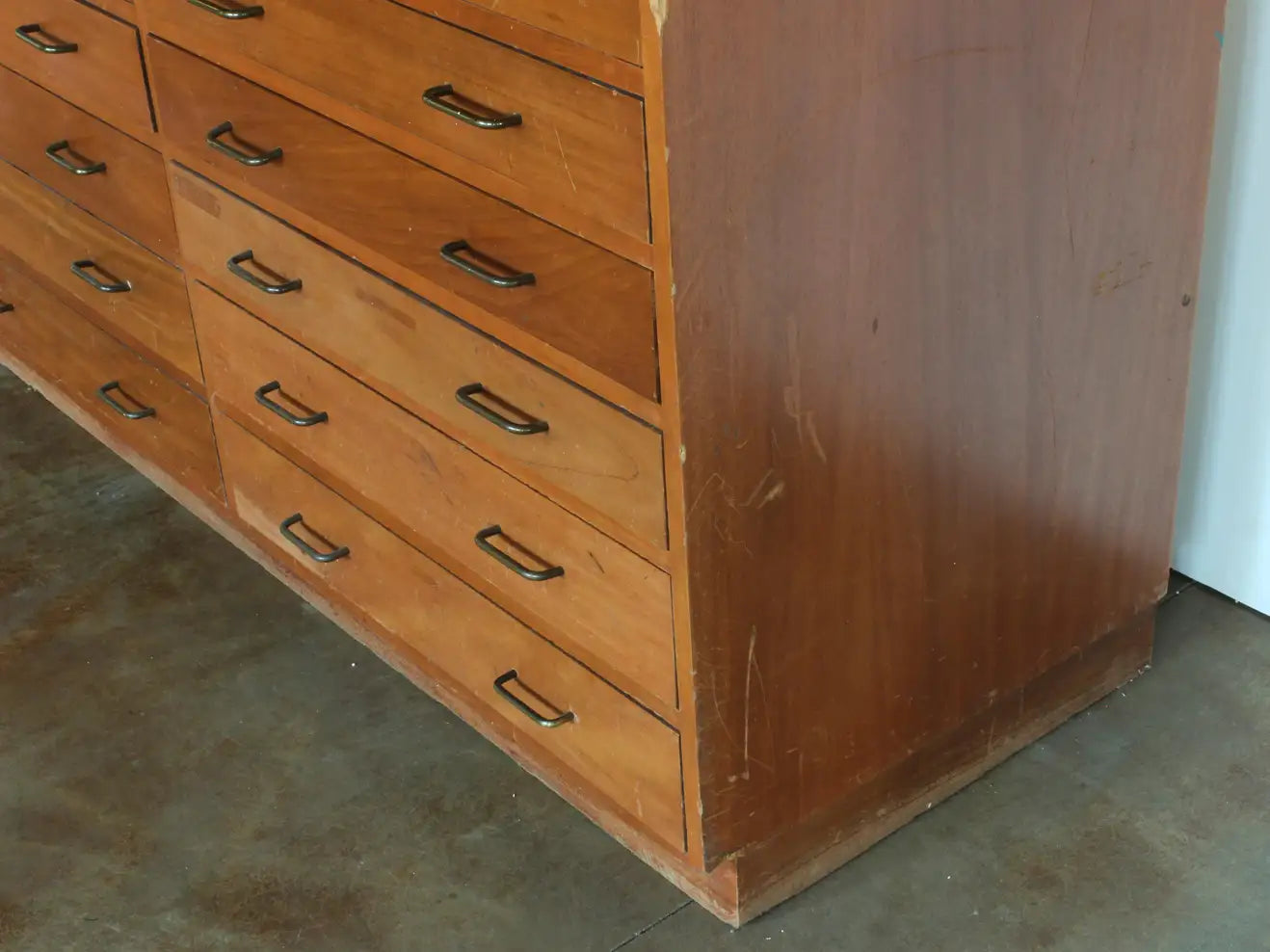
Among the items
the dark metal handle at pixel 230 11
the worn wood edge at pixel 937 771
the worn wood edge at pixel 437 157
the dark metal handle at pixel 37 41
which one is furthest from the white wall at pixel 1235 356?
the dark metal handle at pixel 37 41

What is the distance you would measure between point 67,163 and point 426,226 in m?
0.72

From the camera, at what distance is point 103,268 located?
201 centimetres

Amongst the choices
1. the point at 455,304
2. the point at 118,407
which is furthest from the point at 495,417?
the point at 118,407

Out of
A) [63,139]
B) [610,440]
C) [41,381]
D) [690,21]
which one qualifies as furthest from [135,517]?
[690,21]

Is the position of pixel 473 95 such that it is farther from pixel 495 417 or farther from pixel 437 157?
pixel 495 417

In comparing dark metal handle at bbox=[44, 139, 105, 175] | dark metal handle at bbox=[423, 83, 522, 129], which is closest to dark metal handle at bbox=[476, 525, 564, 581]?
dark metal handle at bbox=[423, 83, 522, 129]

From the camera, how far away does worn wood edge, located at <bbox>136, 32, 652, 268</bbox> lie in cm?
120

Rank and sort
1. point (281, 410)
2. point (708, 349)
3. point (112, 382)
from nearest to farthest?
1. point (708, 349)
2. point (281, 410)
3. point (112, 382)

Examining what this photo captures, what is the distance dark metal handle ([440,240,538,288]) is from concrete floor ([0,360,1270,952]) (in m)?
0.60

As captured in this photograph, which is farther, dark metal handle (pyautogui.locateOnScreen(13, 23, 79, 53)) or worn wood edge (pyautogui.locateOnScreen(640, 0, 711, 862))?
dark metal handle (pyautogui.locateOnScreen(13, 23, 79, 53))

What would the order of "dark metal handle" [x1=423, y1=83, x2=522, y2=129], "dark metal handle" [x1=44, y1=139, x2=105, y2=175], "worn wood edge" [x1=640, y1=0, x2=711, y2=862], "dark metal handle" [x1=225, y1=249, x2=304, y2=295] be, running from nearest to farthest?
1. "worn wood edge" [x1=640, y1=0, x2=711, y2=862]
2. "dark metal handle" [x1=423, y1=83, x2=522, y2=129]
3. "dark metal handle" [x1=225, y1=249, x2=304, y2=295]
4. "dark metal handle" [x1=44, y1=139, x2=105, y2=175]

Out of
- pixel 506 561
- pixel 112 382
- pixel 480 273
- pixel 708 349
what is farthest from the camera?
pixel 112 382

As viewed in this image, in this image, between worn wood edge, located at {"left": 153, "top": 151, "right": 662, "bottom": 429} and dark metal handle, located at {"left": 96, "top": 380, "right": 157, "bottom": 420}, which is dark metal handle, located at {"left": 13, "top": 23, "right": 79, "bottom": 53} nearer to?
worn wood edge, located at {"left": 153, "top": 151, "right": 662, "bottom": 429}

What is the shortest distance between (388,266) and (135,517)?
867mm
